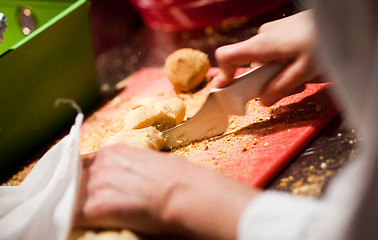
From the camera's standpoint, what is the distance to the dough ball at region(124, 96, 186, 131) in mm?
880

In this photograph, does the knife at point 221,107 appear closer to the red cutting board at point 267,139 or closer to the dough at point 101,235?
the red cutting board at point 267,139

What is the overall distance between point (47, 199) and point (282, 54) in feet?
1.43

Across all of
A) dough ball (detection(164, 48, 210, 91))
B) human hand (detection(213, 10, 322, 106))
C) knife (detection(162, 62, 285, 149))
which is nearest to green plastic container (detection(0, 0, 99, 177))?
dough ball (detection(164, 48, 210, 91))

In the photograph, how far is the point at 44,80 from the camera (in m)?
1.06

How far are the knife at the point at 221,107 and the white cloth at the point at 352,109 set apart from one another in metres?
0.26

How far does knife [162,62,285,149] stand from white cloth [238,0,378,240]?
0.26 meters

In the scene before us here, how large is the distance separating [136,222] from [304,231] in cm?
24

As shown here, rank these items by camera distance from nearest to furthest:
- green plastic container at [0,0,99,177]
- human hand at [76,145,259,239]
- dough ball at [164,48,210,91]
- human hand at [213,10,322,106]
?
1. human hand at [76,145,259,239]
2. human hand at [213,10,322,106]
3. green plastic container at [0,0,99,177]
4. dough ball at [164,48,210,91]

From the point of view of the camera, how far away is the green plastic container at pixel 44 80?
0.98m

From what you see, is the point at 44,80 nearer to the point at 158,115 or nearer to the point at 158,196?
the point at 158,115

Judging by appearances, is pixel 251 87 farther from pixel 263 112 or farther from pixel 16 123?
pixel 16 123

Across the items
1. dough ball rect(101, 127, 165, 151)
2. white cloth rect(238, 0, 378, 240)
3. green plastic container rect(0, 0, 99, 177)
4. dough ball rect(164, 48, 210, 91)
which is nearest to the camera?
white cloth rect(238, 0, 378, 240)

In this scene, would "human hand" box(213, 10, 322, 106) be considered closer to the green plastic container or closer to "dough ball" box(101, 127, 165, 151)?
"dough ball" box(101, 127, 165, 151)

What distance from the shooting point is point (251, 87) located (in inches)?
30.0
